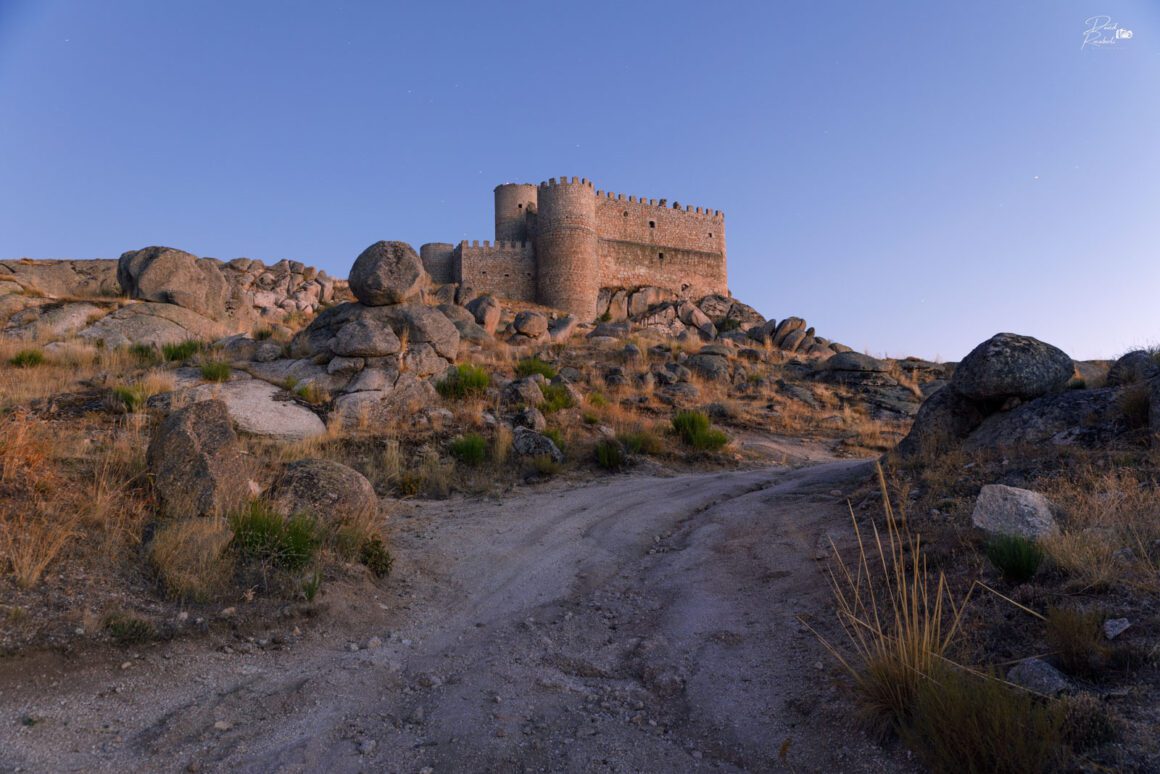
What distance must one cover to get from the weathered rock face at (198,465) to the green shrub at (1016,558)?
17.0ft

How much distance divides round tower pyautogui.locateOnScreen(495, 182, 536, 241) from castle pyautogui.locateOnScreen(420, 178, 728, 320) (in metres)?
0.07

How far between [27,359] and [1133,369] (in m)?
17.4

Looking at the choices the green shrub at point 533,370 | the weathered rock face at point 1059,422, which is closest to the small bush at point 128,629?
the weathered rock face at point 1059,422

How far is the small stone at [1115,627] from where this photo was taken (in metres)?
3.14

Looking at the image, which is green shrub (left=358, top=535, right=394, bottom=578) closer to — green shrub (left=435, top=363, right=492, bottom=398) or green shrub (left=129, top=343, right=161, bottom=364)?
green shrub (left=435, top=363, right=492, bottom=398)

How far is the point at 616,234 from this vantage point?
153ft

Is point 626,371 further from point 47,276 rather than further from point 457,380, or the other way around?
point 47,276

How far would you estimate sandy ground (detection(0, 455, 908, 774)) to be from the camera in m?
3.05

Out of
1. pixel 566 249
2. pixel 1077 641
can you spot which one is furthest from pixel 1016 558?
pixel 566 249

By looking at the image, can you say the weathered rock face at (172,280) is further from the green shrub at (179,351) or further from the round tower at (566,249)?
the round tower at (566,249)

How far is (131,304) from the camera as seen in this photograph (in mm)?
17281

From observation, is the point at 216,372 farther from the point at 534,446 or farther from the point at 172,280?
the point at 172,280

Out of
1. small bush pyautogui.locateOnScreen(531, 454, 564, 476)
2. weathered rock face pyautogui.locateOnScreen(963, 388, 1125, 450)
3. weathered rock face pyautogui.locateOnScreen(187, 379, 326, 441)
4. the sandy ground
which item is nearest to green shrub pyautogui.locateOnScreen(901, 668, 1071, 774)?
the sandy ground

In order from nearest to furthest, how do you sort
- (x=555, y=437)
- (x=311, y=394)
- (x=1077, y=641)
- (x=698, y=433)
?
(x=1077, y=641) < (x=555, y=437) < (x=311, y=394) < (x=698, y=433)
